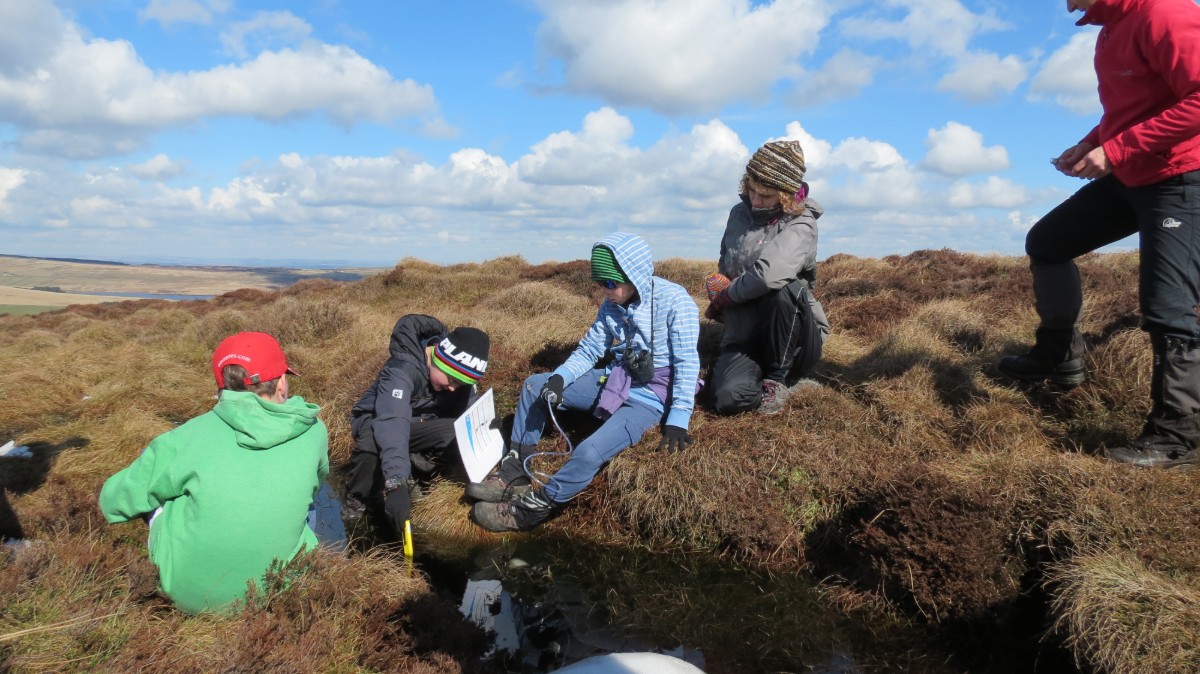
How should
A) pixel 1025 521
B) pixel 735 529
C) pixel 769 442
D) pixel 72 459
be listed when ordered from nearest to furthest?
1. pixel 1025 521
2. pixel 735 529
3. pixel 769 442
4. pixel 72 459

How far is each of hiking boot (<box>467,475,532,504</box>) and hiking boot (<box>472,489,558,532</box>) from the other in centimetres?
9

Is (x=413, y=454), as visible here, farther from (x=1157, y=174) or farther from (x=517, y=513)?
(x=1157, y=174)

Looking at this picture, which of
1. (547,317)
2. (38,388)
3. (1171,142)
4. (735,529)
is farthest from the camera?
(547,317)

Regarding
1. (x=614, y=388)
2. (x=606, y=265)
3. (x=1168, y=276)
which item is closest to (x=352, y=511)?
(x=614, y=388)

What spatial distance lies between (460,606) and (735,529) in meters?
1.85

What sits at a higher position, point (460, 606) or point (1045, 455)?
point (1045, 455)

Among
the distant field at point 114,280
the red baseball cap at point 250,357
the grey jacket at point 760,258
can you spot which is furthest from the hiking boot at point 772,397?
the distant field at point 114,280

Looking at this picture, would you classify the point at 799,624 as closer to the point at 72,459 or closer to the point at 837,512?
the point at 837,512

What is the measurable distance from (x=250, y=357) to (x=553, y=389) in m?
2.41

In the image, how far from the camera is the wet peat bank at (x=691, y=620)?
337cm

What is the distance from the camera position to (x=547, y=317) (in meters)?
10.5

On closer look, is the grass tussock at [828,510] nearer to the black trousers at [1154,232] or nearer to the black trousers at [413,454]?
the black trousers at [413,454]

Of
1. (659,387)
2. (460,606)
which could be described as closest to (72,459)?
(460,606)

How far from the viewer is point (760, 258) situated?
5340mm
